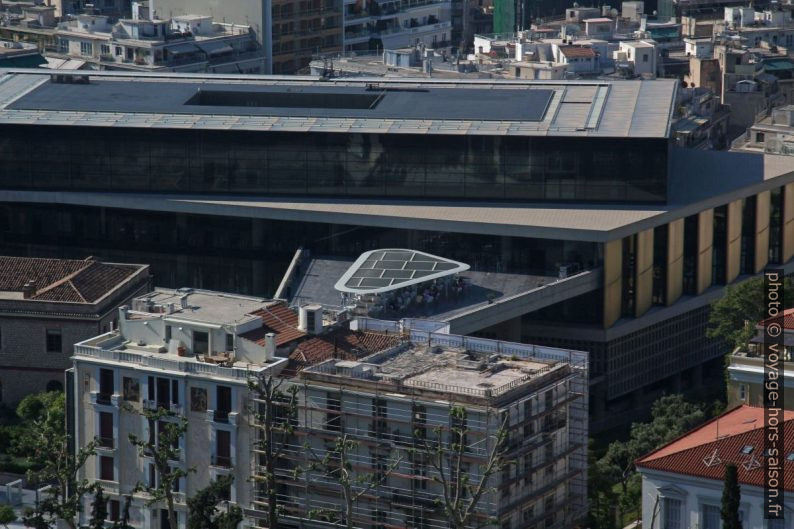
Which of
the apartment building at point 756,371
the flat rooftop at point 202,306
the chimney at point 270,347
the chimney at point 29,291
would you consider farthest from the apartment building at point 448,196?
the chimney at point 270,347

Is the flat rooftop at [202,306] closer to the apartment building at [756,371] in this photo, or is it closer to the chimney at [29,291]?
the chimney at [29,291]

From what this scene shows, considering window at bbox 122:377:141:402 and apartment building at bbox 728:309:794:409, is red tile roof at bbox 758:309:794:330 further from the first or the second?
window at bbox 122:377:141:402

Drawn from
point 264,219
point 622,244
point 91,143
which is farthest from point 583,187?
point 91,143

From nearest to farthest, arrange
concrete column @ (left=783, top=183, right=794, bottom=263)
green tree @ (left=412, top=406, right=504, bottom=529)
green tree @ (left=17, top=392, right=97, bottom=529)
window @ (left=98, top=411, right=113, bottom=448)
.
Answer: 1. green tree @ (left=412, top=406, right=504, bottom=529)
2. green tree @ (left=17, top=392, right=97, bottom=529)
3. window @ (left=98, top=411, right=113, bottom=448)
4. concrete column @ (left=783, top=183, right=794, bottom=263)

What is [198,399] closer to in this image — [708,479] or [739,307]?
[708,479]

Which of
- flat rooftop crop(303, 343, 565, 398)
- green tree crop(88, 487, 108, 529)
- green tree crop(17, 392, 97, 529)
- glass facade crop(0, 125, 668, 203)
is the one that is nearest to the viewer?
flat rooftop crop(303, 343, 565, 398)

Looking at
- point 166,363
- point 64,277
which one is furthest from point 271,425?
point 64,277

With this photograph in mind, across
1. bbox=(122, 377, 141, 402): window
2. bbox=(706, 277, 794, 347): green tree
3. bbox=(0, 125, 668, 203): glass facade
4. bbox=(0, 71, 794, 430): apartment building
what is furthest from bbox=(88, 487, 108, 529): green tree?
bbox=(706, 277, 794, 347): green tree
